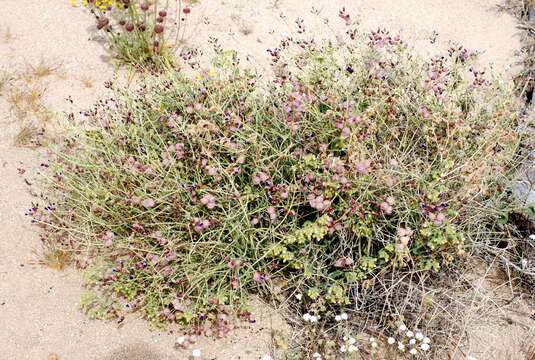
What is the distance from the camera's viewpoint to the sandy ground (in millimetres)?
3193

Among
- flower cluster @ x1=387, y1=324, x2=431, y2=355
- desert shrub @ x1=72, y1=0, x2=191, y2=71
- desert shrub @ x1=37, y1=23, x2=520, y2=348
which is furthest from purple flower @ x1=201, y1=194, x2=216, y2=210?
desert shrub @ x1=72, y1=0, x2=191, y2=71

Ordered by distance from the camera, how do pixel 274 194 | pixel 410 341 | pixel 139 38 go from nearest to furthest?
pixel 410 341 < pixel 274 194 < pixel 139 38

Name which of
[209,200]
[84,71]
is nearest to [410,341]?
[209,200]

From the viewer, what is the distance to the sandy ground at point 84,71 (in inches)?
126

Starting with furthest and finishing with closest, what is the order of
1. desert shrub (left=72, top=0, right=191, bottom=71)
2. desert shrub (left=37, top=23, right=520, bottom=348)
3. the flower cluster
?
desert shrub (left=72, top=0, right=191, bottom=71)
desert shrub (left=37, top=23, right=520, bottom=348)
the flower cluster

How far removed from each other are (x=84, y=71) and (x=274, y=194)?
2378 millimetres

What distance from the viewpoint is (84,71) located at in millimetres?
4777

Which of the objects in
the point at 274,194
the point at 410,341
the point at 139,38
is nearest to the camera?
the point at 410,341

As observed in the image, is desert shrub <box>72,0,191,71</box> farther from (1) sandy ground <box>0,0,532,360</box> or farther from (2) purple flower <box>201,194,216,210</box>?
(2) purple flower <box>201,194,216,210</box>

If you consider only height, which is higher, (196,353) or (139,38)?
(139,38)

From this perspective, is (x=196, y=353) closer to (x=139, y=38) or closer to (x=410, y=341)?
(x=410, y=341)

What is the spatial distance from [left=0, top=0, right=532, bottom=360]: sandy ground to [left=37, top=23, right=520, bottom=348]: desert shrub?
0.16m

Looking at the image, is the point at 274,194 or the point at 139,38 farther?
the point at 139,38

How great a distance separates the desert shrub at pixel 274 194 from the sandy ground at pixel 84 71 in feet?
0.52
